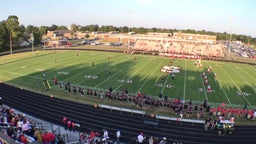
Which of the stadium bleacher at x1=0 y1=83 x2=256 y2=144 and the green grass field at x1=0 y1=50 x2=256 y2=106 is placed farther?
the green grass field at x1=0 y1=50 x2=256 y2=106

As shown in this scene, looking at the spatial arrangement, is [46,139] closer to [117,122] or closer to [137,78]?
[117,122]

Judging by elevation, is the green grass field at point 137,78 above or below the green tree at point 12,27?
below

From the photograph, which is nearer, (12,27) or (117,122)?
(117,122)

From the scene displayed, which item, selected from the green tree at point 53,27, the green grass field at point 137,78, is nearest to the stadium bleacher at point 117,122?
the green grass field at point 137,78

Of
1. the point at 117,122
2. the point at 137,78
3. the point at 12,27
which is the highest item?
the point at 12,27

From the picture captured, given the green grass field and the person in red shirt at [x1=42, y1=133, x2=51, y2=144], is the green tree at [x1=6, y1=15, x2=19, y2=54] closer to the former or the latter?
the green grass field

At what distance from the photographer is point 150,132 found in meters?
21.4

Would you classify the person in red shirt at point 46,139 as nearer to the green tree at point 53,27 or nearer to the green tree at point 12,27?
the green tree at point 12,27

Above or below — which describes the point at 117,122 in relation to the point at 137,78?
below

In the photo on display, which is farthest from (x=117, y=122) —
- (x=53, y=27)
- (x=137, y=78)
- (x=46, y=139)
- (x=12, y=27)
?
(x=53, y=27)

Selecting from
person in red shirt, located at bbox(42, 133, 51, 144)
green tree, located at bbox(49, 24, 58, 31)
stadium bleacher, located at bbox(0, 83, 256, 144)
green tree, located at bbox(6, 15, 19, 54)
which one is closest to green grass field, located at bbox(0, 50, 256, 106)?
stadium bleacher, located at bbox(0, 83, 256, 144)

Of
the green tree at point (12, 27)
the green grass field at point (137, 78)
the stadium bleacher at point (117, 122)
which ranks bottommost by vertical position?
the stadium bleacher at point (117, 122)

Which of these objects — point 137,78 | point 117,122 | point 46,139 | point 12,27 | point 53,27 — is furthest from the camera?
point 53,27

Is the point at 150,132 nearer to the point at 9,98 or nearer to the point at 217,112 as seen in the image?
the point at 217,112
